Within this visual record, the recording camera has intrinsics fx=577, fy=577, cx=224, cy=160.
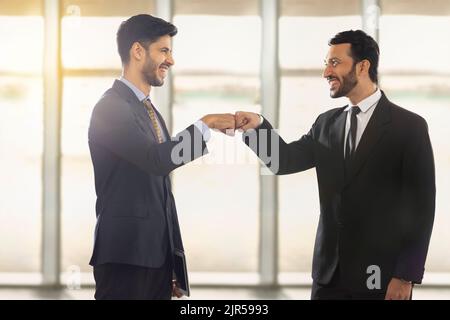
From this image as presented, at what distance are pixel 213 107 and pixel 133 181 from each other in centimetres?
262

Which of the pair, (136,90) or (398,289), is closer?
(398,289)

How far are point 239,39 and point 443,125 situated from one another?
1.78 m

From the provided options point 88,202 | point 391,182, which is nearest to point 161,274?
point 391,182

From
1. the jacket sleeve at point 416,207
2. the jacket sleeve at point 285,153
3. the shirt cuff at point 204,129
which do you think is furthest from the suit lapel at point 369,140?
the shirt cuff at point 204,129

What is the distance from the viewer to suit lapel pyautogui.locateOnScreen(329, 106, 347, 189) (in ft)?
7.14

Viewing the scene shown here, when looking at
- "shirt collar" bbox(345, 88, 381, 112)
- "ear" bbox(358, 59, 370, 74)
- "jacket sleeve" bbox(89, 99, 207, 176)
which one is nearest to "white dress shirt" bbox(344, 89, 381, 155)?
"shirt collar" bbox(345, 88, 381, 112)

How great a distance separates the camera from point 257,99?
467 centimetres

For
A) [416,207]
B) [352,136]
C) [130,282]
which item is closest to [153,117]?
[130,282]

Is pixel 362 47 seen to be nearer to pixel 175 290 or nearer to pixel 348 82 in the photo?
pixel 348 82

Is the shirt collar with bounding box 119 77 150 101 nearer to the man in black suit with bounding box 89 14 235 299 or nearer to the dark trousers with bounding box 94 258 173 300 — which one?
the man in black suit with bounding box 89 14 235 299

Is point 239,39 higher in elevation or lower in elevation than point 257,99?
higher

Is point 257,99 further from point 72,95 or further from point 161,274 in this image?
point 161,274

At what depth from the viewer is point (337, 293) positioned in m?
2.16
